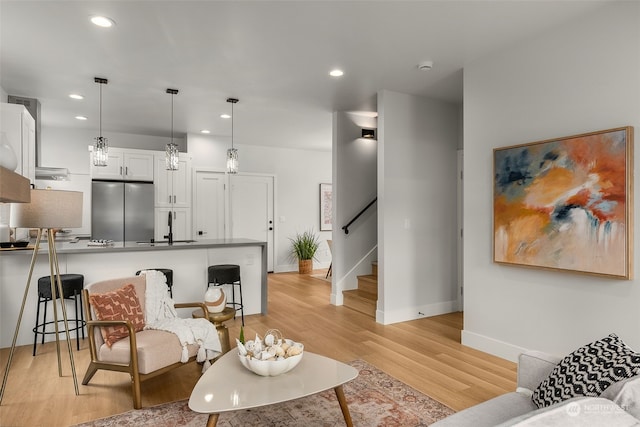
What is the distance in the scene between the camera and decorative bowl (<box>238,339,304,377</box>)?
209 centimetres

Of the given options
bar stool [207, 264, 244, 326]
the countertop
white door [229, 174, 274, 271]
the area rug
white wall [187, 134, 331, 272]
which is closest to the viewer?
the area rug

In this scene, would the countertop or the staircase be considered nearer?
the countertop

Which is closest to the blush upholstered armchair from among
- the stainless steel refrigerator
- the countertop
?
the countertop

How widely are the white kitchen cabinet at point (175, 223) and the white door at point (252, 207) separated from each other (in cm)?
95

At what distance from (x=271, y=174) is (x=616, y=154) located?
639 centimetres

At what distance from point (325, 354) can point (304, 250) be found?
15.8ft

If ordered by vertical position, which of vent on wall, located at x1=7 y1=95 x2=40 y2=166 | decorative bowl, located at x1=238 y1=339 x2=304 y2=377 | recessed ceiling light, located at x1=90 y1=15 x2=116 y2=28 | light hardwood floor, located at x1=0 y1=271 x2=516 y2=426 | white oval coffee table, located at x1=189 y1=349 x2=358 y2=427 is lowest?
light hardwood floor, located at x1=0 y1=271 x2=516 y2=426

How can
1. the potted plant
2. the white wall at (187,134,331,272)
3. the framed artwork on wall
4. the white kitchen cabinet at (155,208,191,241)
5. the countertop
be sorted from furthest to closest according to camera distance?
the framed artwork on wall < the potted plant < the white wall at (187,134,331,272) < the white kitchen cabinet at (155,208,191,241) < the countertop

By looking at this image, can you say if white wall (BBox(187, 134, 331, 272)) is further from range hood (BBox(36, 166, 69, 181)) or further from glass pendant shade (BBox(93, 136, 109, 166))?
glass pendant shade (BBox(93, 136, 109, 166))

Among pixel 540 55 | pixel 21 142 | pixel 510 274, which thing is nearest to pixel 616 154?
pixel 540 55

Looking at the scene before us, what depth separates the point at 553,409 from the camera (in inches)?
40.5

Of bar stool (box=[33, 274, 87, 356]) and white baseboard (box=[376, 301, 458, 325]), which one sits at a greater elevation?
bar stool (box=[33, 274, 87, 356])

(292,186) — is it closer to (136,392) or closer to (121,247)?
(121,247)

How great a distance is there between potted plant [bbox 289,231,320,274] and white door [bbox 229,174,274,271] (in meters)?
0.53
